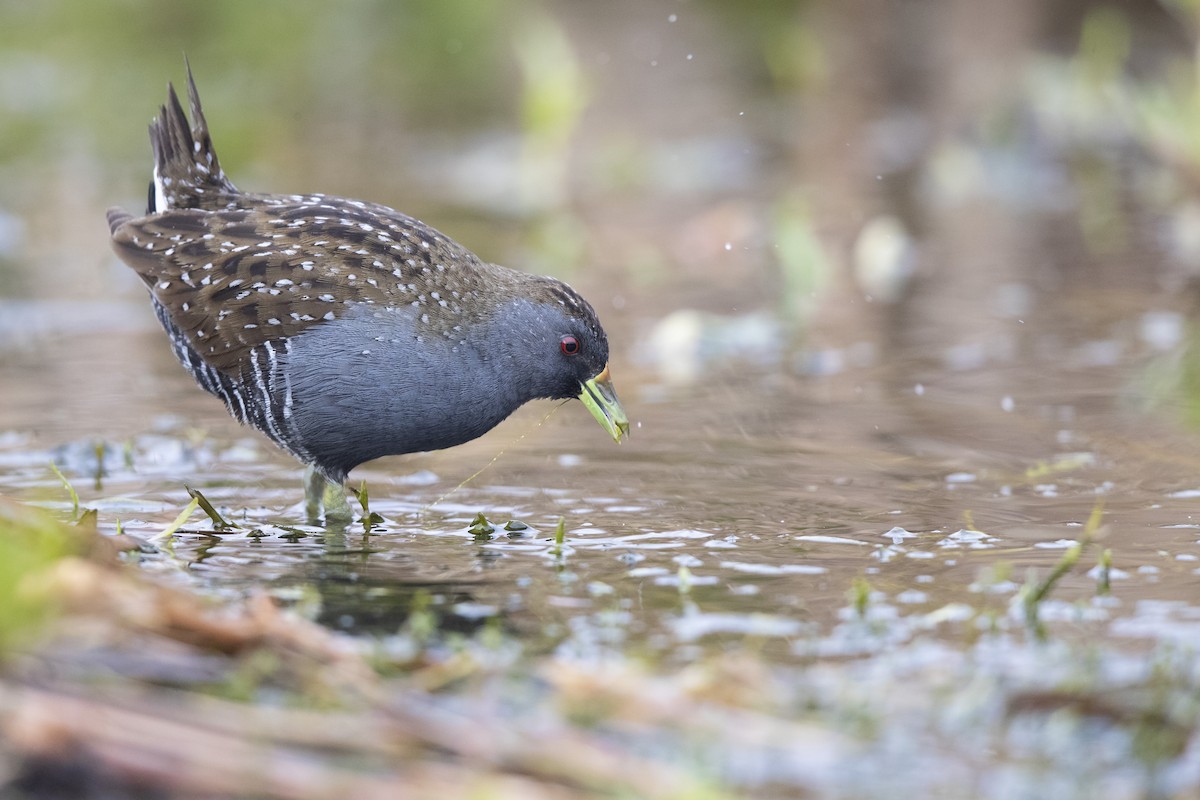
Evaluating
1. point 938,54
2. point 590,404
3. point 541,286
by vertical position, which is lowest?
point 590,404

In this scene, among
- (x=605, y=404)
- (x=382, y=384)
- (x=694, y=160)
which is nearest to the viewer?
(x=382, y=384)

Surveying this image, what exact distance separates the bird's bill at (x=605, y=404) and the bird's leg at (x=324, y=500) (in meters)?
0.87

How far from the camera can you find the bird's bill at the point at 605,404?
5.62 m

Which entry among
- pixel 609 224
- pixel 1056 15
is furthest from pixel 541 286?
pixel 1056 15

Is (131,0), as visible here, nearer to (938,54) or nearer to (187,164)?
(938,54)

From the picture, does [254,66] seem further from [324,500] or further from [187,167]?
[324,500]

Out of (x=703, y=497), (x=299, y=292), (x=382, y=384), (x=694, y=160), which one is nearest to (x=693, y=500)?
(x=703, y=497)

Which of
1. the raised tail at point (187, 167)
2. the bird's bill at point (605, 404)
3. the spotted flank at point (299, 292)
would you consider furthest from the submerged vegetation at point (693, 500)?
the raised tail at point (187, 167)

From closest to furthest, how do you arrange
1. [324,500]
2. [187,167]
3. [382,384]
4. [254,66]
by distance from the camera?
[382,384] < [324,500] < [187,167] < [254,66]

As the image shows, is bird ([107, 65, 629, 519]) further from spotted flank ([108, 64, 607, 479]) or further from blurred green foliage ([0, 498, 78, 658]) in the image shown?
blurred green foliage ([0, 498, 78, 658])

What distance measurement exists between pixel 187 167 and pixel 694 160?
7.80m

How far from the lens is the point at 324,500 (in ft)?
18.1

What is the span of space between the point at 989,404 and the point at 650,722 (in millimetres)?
3818

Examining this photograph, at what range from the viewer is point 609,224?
11.6m
